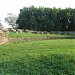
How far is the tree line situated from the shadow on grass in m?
32.0

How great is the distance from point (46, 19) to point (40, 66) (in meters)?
34.6

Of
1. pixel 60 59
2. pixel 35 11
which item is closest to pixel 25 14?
pixel 35 11

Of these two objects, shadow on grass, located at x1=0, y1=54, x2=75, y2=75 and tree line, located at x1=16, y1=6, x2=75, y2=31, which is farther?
tree line, located at x1=16, y1=6, x2=75, y2=31

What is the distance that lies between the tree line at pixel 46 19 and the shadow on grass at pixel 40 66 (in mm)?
31978

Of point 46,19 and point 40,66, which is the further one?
point 46,19

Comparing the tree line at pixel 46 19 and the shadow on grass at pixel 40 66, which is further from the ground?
the tree line at pixel 46 19

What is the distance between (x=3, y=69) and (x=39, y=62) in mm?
1612

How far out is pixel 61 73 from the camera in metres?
8.22

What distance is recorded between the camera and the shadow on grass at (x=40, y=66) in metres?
8.23

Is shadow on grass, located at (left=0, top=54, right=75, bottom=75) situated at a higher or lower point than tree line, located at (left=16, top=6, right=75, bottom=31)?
lower

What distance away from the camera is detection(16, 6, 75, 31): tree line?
140ft

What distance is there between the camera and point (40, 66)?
9.00m

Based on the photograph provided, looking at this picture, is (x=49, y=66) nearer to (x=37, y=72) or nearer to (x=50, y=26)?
(x=37, y=72)

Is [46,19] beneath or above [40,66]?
above
